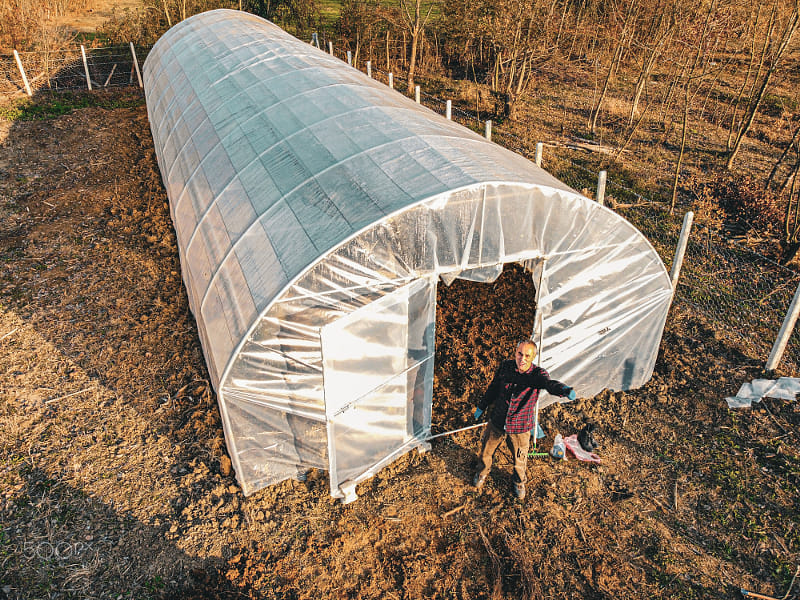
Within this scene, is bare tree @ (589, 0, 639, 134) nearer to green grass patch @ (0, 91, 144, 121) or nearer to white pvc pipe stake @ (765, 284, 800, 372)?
white pvc pipe stake @ (765, 284, 800, 372)

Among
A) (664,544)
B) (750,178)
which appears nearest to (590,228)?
(664,544)

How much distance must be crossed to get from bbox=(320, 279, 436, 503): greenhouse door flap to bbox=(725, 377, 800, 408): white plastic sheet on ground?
12.2 ft

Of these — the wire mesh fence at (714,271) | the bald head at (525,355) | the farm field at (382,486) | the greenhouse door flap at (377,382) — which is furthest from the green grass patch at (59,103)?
the bald head at (525,355)

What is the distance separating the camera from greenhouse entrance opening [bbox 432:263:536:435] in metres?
6.73

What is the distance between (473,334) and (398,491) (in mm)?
2612

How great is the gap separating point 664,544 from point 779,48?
31.7ft

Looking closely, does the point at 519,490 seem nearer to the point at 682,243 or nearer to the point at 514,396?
the point at 514,396

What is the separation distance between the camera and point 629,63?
18.9 meters

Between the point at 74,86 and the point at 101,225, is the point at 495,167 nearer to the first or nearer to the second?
the point at 101,225

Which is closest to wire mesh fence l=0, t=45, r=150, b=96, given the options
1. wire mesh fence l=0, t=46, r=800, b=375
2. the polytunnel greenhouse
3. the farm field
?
the farm field

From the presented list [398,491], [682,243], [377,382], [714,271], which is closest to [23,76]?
[377,382]

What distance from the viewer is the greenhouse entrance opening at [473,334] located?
22.1 ft

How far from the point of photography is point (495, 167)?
5707 mm

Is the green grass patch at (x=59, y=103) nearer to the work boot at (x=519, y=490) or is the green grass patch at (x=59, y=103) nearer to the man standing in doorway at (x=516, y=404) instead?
the man standing in doorway at (x=516, y=404)
